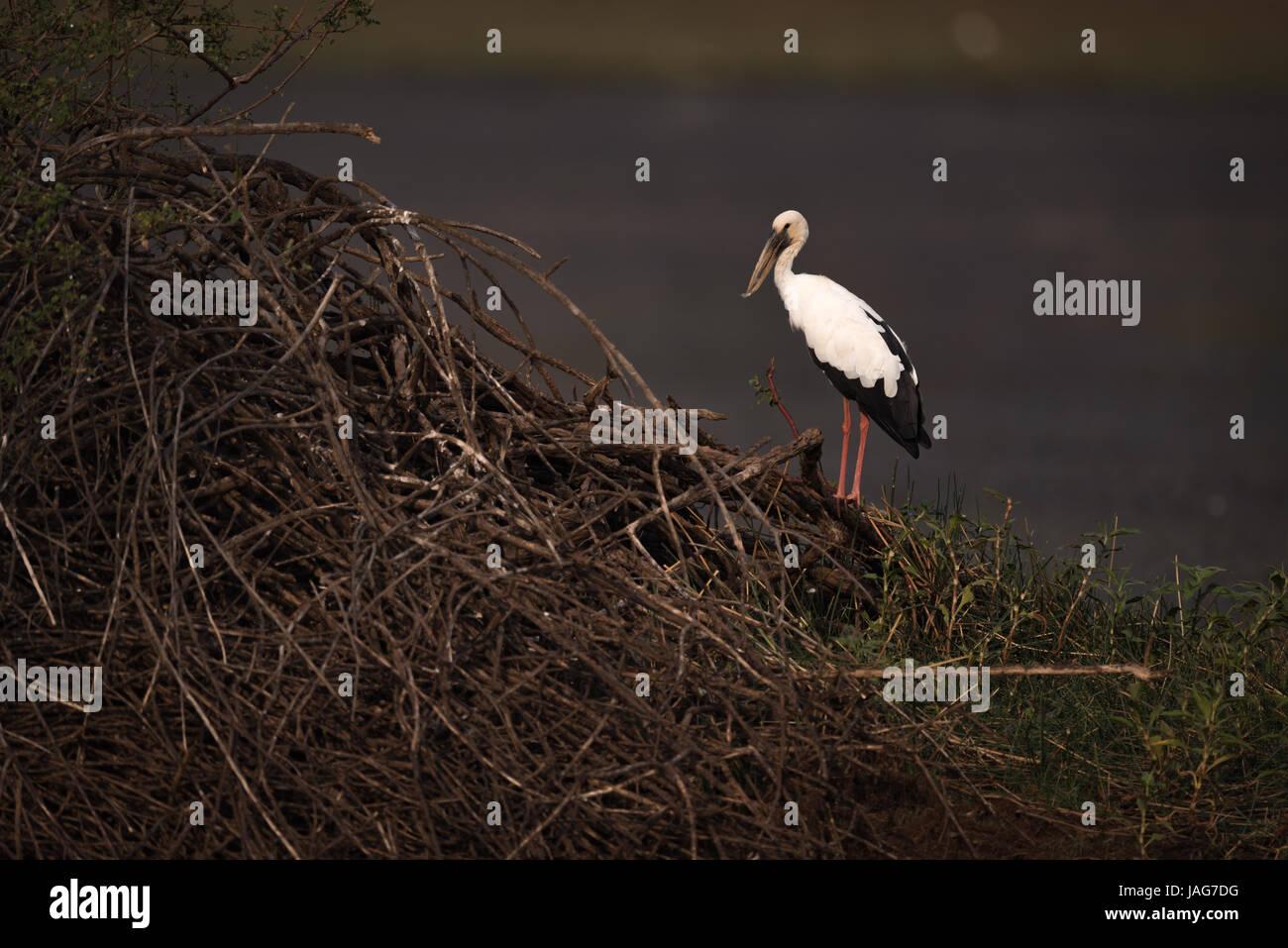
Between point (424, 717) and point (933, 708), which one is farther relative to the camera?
point (933, 708)

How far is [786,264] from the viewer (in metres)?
7.89

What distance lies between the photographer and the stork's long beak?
802cm

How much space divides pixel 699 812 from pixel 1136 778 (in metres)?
2.08

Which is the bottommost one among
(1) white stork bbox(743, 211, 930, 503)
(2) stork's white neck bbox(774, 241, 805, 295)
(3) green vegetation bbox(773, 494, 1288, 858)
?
(3) green vegetation bbox(773, 494, 1288, 858)

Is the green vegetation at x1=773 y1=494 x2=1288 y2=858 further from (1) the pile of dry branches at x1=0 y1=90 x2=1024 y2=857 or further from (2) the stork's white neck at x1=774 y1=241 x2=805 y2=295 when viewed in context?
(2) the stork's white neck at x1=774 y1=241 x2=805 y2=295

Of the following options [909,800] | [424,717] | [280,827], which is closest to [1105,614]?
[909,800]

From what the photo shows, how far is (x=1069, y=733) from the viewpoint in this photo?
16.4 feet

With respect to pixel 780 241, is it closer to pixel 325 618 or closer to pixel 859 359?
pixel 859 359

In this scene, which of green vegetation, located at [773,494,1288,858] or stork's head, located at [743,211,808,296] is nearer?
green vegetation, located at [773,494,1288,858]

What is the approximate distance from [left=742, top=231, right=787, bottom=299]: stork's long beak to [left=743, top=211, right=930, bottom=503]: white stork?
431 mm

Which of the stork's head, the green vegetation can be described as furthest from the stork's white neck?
the green vegetation

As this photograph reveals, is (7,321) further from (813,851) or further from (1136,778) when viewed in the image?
(1136,778)

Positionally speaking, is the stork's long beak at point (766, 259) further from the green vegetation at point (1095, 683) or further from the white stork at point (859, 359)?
the green vegetation at point (1095, 683)

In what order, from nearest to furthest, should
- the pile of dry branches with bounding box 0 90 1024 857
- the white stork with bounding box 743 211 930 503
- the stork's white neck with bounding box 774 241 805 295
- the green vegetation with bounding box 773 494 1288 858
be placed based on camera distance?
1. the pile of dry branches with bounding box 0 90 1024 857
2. the green vegetation with bounding box 773 494 1288 858
3. the white stork with bounding box 743 211 930 503
4. the stork's white neck with bounding box 774 241 805 295
